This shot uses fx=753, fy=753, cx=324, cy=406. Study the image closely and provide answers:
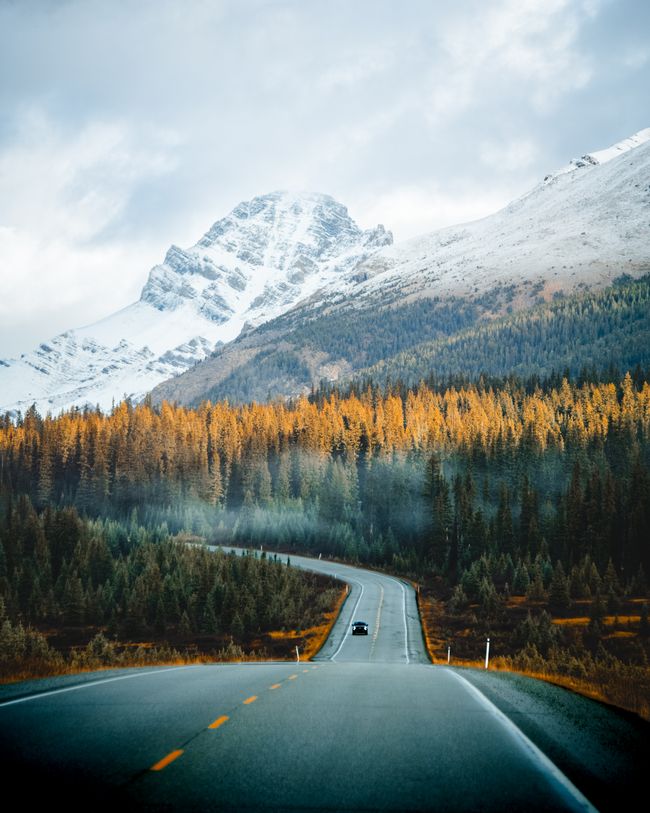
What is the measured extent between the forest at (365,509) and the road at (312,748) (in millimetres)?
40688

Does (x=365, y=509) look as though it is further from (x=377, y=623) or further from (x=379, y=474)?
(x=377, y=623)

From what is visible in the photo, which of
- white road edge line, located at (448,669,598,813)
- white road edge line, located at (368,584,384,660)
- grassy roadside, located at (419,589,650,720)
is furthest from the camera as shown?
white road edge line, located at (368,584,384,660)

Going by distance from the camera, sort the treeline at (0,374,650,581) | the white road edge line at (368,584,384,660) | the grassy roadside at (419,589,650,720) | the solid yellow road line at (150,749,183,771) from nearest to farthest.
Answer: the solid yellow road line at (150,749,183,771)
the grassy roadside at (419,589,650,720)
the white road edge line at (368,584,384,660)
the treeline at (0,374,650,581)

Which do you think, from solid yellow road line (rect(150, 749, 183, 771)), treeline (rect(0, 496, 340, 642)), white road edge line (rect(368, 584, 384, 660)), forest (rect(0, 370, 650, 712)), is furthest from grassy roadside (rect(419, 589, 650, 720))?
treeline (rect(0, 496, 340, 642))

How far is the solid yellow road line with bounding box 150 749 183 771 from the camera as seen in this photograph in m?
7.82

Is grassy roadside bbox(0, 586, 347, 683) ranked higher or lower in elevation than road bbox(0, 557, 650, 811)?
lower

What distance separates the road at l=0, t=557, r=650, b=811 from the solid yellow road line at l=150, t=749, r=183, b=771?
0.10ft

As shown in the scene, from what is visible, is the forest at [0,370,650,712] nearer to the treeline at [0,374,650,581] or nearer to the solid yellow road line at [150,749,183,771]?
the treeline at [0,374,650,581]

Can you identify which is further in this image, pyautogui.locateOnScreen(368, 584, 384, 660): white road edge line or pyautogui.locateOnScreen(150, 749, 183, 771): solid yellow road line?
pyautogui.locateOnScreen(368, 584, 384, 660): white road edge line

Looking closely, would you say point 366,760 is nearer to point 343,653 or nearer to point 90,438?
point 343,653

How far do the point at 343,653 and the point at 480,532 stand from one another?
172ft

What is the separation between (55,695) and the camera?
43.5 ft

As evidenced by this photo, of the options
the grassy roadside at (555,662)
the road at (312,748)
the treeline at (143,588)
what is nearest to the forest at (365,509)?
the treeline at (143,588)

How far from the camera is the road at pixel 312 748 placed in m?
6.89
